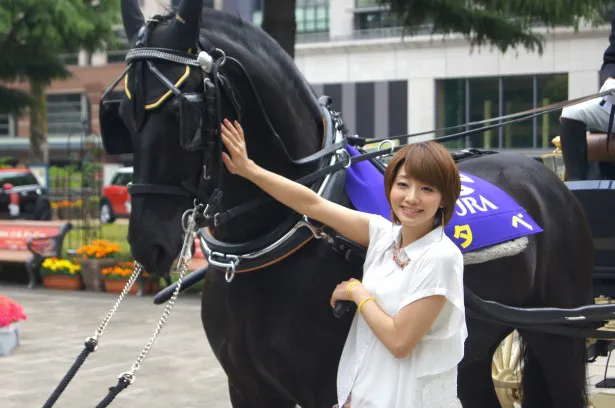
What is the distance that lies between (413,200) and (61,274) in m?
12.0

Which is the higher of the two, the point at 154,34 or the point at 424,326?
the point at 154,34

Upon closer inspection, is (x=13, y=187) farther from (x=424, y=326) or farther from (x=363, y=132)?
(x=424, y=326)

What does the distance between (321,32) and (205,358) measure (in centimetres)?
2828

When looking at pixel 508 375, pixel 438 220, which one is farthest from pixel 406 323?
pixel 508 375

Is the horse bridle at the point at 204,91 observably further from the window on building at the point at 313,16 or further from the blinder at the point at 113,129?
the window on building at the point at 313,16

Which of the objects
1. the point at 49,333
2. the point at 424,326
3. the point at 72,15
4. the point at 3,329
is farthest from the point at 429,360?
the point at 72,15

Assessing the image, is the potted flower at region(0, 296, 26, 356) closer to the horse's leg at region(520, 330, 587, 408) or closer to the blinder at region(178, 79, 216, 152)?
the horse's leg at region(520, 330, 587, 408)

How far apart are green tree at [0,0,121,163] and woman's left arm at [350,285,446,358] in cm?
1537

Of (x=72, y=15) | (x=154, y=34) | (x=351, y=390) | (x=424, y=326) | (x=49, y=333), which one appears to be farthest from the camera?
(x=72, y=15)

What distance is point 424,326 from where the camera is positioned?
2639 millimetres

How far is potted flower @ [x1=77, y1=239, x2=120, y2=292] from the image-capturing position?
1348 cm

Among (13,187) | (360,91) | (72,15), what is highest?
(72,15)

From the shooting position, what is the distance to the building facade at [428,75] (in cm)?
2981

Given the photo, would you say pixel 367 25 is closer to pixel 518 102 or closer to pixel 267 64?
pixel 518 102
